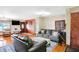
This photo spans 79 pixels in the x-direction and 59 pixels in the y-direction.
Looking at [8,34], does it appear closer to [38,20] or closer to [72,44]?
[38,20]

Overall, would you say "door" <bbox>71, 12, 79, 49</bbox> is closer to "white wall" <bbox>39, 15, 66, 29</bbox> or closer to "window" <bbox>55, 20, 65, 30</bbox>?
"window" <bbox>55, 20, 65, 30</bbox>

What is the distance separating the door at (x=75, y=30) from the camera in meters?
4.48

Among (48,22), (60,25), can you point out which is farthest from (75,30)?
(48,22)

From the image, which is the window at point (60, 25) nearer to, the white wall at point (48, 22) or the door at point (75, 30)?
the white wall at point (48, 22)

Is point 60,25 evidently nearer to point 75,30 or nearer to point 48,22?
point 48,22

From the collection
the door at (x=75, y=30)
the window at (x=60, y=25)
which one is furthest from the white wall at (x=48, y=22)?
the door at (x=75, y=30)

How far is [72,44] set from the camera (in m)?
4.74

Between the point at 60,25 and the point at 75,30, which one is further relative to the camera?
the point at 60,25

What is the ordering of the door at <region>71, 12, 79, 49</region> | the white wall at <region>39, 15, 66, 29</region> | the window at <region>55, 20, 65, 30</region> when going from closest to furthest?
1. the door at <region>71, 12, 79, 49</region>
2. the window at <region>55, 20, 65, 30</region>
3. the white wall at <region>39, 15, 66, 29</region>

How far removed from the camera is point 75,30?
15.0 ft

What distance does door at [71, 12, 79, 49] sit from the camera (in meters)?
4.48

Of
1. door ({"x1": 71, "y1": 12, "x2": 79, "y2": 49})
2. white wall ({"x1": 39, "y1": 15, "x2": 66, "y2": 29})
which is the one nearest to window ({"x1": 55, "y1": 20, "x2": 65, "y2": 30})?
white wall ({"x1": 39, "y1": 15, "x2": 66, "y2": 29})

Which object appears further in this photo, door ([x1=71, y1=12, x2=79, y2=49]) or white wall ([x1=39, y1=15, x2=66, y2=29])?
white wall ([x1=39, y1=15, x2=66, y2=29])
